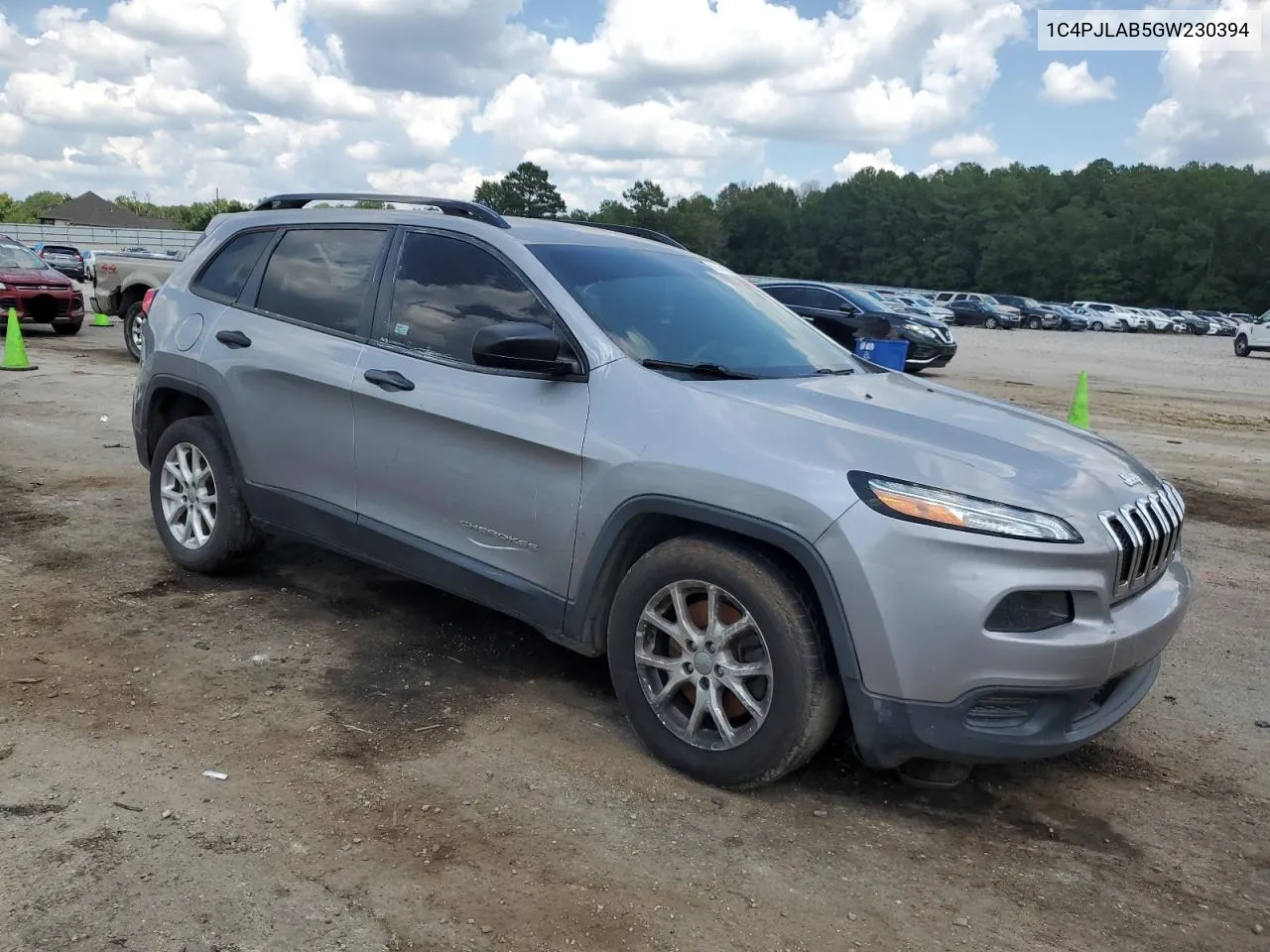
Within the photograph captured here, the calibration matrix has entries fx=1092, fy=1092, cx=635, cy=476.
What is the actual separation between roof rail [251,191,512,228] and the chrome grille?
8.32 feet

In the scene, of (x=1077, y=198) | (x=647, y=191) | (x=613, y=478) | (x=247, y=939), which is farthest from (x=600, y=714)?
(x=647, y=191)

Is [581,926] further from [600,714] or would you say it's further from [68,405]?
[68,405]

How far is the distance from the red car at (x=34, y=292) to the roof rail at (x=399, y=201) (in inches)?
545

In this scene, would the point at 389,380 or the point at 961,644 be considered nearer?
the point at 961,644

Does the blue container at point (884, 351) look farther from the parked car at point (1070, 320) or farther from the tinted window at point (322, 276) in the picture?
the parked car at point (1070, 320)

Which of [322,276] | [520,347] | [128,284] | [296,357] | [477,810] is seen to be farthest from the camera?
[128,284]

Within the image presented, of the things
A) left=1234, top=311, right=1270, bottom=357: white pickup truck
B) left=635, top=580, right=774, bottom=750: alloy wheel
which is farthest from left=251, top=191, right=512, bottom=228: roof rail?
left=1234, top=311, right=1270, bottom=357: white pickup truck

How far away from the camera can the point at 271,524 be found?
4.98m

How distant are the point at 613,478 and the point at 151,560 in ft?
10.7

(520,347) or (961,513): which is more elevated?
(520,347)

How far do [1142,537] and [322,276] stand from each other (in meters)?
3.46

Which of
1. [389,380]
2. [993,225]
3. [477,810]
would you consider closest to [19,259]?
[389,380]

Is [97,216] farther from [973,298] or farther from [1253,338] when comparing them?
[1253,338]

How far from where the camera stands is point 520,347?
3.69 metres
